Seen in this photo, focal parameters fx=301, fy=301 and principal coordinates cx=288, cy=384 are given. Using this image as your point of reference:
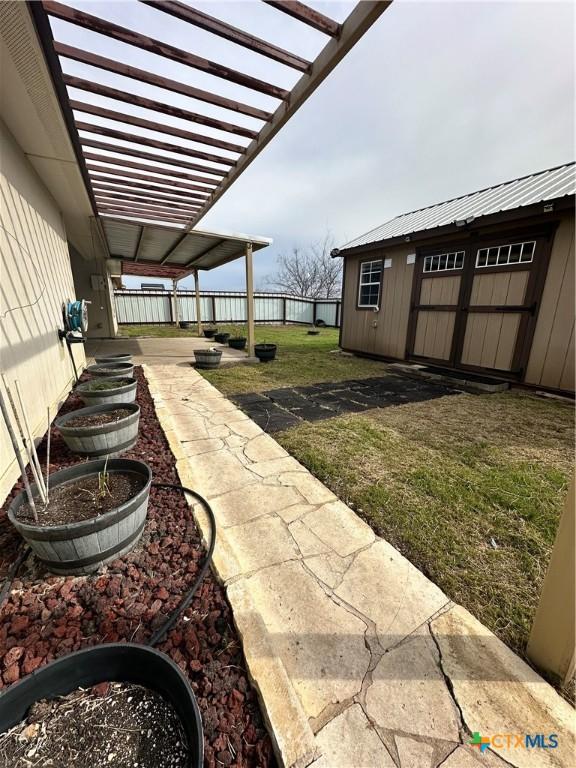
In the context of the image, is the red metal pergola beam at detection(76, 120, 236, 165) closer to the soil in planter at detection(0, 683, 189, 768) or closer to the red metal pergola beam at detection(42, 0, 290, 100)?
the red metal pergola beam at detection(42, 0, 290, 100)

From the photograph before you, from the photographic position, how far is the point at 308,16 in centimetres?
169

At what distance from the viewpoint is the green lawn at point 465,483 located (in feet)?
5.02

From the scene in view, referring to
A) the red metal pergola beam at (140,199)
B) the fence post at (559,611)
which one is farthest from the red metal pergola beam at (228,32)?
the red metal pergola beam at (140,199)

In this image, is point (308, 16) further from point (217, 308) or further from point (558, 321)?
point (217, 308)

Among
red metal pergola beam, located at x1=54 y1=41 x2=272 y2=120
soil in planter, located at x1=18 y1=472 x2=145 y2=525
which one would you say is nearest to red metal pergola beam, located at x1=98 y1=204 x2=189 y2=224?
red metal pergola beam, located at x1=54 y1=41 x2=272 y2=120

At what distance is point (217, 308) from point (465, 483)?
1571 centimetres

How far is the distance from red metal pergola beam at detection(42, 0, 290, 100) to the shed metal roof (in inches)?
179

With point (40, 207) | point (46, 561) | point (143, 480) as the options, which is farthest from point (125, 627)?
point (40, 207)

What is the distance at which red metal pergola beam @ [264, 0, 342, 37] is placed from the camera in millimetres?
1601

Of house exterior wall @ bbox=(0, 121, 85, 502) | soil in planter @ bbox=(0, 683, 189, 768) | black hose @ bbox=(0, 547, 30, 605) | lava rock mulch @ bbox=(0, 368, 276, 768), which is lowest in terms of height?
lava rock mulch @ bbox=(0, 368, 276, 768)

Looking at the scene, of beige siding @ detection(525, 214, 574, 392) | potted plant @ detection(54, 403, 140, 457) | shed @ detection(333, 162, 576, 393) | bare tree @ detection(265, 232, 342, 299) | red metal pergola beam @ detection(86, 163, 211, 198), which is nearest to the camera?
potted plant @ detection(54, 403, 140, 457)

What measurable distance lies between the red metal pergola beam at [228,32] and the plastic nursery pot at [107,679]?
2.91 m

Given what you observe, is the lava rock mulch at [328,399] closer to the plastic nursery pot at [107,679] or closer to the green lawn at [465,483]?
the green lawn at [465,483]

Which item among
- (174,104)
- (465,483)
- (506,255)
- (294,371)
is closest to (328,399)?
(294,371)
